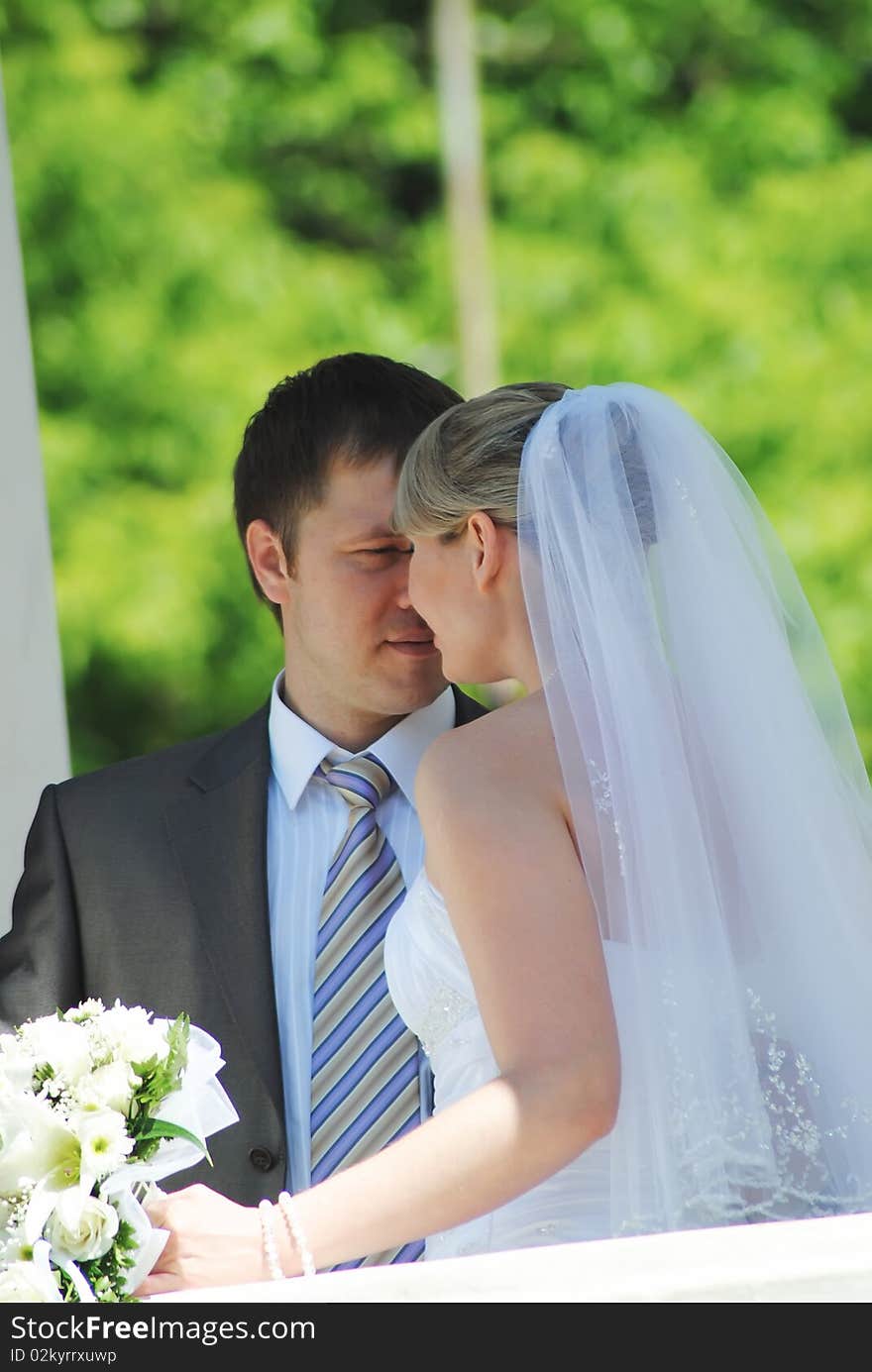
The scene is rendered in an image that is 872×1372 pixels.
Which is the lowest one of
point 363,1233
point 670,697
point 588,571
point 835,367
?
point 363,1233

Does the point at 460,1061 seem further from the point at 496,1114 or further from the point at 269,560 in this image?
the point at 269,560

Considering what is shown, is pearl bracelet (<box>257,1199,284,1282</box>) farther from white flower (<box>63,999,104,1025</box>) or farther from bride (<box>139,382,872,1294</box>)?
white flower (<box>63,999,104,1025</box>)

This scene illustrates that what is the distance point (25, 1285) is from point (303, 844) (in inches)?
58.6

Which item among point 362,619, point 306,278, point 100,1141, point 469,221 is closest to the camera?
point 100,1141

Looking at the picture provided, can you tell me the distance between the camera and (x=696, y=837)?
104 inches

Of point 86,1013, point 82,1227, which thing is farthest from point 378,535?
point 82,1227

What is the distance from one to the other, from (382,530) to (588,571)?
0.97 meters

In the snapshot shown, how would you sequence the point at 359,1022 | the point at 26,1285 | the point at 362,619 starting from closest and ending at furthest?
the point at 26,1285 < the point at 359,1022 < the point at 362,619

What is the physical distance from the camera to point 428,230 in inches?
413

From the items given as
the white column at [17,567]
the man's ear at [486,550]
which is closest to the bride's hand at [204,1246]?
the man's ear at [486,550]

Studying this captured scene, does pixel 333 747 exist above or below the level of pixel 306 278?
below

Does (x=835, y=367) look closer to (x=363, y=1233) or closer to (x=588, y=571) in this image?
(x=588, y=571)

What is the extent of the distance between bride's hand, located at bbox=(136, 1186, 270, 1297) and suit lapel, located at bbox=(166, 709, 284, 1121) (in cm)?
79

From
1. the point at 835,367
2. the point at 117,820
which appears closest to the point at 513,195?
the point at 835,367
